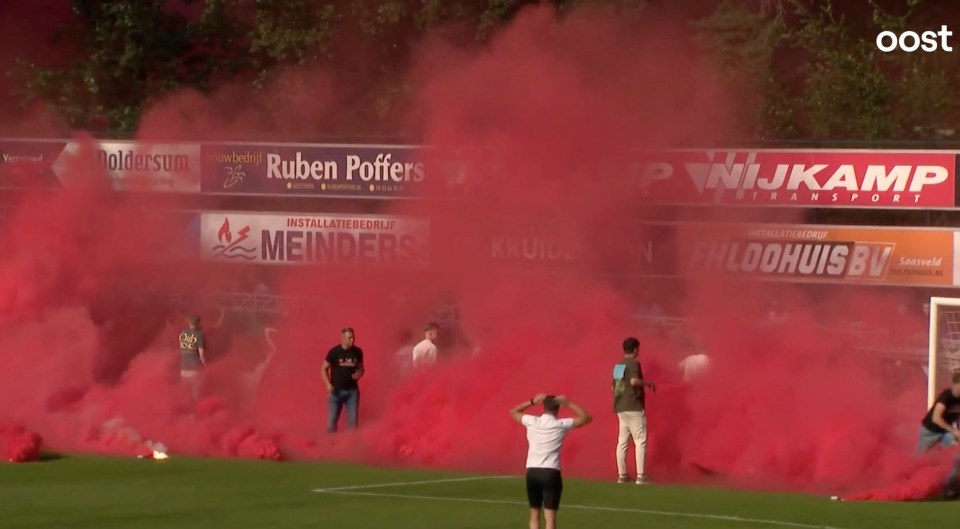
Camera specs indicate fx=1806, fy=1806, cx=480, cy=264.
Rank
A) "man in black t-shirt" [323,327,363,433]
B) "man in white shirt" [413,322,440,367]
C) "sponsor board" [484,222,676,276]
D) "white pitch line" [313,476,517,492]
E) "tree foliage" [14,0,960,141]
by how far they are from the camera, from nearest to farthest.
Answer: "white pitch line" [313,476,517,492] < "man in black t-shirt" [323,327,363,433] < "man in white shirt" [413,322,440,367] < "sponsor board" [484,222,676,276] < "tree foliage" [14,0,960,141]

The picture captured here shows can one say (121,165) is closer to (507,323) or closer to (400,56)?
(400,56)

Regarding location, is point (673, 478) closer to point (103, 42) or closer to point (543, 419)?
point (543, 419)

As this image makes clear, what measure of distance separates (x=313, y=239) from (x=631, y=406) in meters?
10.6

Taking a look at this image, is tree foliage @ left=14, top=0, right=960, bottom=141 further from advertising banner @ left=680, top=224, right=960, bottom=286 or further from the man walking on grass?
the man walking on grass

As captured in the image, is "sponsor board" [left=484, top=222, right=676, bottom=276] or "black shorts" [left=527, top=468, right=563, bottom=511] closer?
"black shorts" [left=527, top=468, right=563, bottom=511]

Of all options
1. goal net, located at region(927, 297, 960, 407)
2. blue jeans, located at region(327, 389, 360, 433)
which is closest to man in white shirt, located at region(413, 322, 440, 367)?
blue jeans, located at region(327, 389, 360, 433)

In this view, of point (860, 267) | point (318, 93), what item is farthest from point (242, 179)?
point (860, 267)

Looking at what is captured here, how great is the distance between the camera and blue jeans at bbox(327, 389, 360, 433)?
27.0m

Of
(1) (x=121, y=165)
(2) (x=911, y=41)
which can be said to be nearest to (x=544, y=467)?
(1) (x=121, y=165)

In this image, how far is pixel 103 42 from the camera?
4288 centimetres

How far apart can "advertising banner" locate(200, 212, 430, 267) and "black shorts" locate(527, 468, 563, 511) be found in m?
13.7

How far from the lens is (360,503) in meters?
20.8

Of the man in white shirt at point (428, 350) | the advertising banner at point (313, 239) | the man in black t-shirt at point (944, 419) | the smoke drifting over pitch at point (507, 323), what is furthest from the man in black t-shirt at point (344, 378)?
the man in black t-shirt at point (944, 419)

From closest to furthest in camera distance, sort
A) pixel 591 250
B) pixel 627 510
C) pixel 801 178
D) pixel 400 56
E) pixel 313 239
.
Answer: pixel 627 510
pixel 801 178
pixel 591 250
pixel 313 239
pixel 400 56
